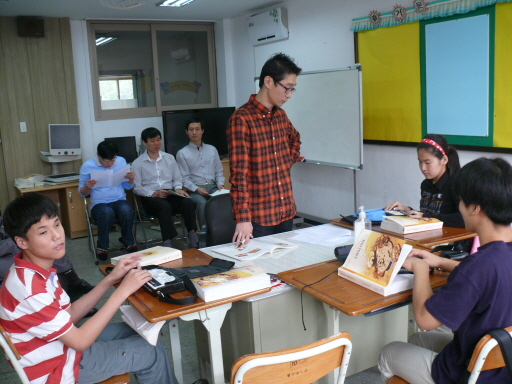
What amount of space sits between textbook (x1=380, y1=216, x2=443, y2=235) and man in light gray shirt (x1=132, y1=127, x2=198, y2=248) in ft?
8.46

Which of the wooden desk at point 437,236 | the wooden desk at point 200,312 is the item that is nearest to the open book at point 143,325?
the wooden desk at point 200,312

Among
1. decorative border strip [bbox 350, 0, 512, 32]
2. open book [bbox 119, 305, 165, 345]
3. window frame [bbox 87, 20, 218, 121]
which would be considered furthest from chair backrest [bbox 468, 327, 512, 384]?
window frame [bbox 87, 20, 218, 121]

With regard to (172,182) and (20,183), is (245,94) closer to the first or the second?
(172,182)

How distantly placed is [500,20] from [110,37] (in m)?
4.63

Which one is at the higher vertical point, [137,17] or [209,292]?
[137,17]

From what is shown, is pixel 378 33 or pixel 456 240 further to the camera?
pixel 378 33

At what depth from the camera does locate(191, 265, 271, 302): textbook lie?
166 centimetres

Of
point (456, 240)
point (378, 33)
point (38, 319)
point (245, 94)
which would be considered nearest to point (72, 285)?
point (38, 319)

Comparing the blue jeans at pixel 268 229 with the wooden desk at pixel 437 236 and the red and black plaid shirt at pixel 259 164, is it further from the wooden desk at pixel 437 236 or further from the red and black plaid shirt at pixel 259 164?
the wooden desk at pixel 437 236

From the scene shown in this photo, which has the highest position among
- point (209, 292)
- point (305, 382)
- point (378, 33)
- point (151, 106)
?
point (378, 33)

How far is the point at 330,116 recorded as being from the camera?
474cm

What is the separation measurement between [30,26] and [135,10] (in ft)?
3.82

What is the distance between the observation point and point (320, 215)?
5512mm

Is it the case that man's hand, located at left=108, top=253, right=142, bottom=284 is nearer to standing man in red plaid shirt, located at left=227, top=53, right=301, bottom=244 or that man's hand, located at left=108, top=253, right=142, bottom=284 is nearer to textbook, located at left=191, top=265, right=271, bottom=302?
textbook, located at left=191, top=265, right=271, bottom=302
